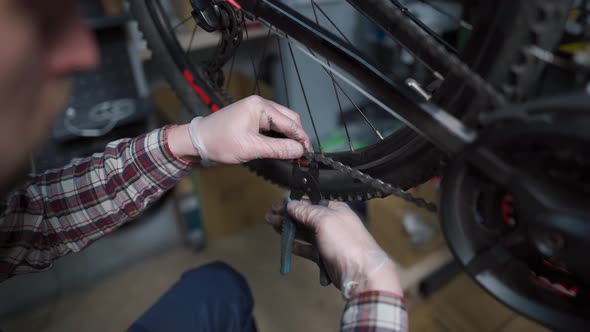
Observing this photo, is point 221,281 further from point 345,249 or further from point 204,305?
point 345,249

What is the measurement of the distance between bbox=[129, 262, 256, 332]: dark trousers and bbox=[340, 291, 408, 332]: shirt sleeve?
0.30 meters

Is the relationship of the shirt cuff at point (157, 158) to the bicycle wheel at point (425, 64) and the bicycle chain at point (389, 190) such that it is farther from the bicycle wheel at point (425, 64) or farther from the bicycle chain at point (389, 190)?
the bicycle chain at point (389, 190)

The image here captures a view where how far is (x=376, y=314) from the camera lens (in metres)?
0.44

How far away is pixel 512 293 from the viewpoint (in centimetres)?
38

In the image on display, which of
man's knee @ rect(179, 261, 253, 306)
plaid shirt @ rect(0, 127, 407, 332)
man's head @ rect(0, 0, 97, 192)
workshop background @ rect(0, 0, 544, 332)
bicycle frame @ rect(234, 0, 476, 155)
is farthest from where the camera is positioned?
workshop background @ rect(0, 0, 544, 332)

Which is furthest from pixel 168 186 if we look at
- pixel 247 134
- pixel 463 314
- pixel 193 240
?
pixel 463 314

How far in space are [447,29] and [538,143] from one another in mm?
1005

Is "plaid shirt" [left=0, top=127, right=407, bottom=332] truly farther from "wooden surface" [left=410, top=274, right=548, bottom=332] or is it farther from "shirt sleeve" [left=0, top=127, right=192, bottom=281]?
"wooden surface" [left=410, top=274, right=548, bottom=332]

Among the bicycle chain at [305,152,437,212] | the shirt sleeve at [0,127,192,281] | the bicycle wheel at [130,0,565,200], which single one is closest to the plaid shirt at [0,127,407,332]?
the shirt sleeve at [0,127,192,281]

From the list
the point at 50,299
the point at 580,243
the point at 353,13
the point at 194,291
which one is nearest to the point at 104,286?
the point at 50,299

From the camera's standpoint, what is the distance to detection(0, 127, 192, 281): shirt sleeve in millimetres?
622

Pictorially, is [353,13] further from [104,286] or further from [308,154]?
[104,286]

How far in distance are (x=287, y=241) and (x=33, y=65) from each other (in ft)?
1.24

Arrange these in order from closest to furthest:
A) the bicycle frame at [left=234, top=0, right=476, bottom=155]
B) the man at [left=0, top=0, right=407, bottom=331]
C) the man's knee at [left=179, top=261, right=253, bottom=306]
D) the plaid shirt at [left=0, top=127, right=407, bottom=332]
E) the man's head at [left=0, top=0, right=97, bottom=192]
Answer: the man's head at [left=0, top=0, right=97, bottom=192]
the bicycle frame at [left=234, top=0, right=476, bottom=155]
the man at [left=0, top=0, right=407, bottom=331]
the plaid shirt at [left=0, top=127, right=407, bottom=332]
the man's knee at [left=179, top=261, right=253, bottom=306]
